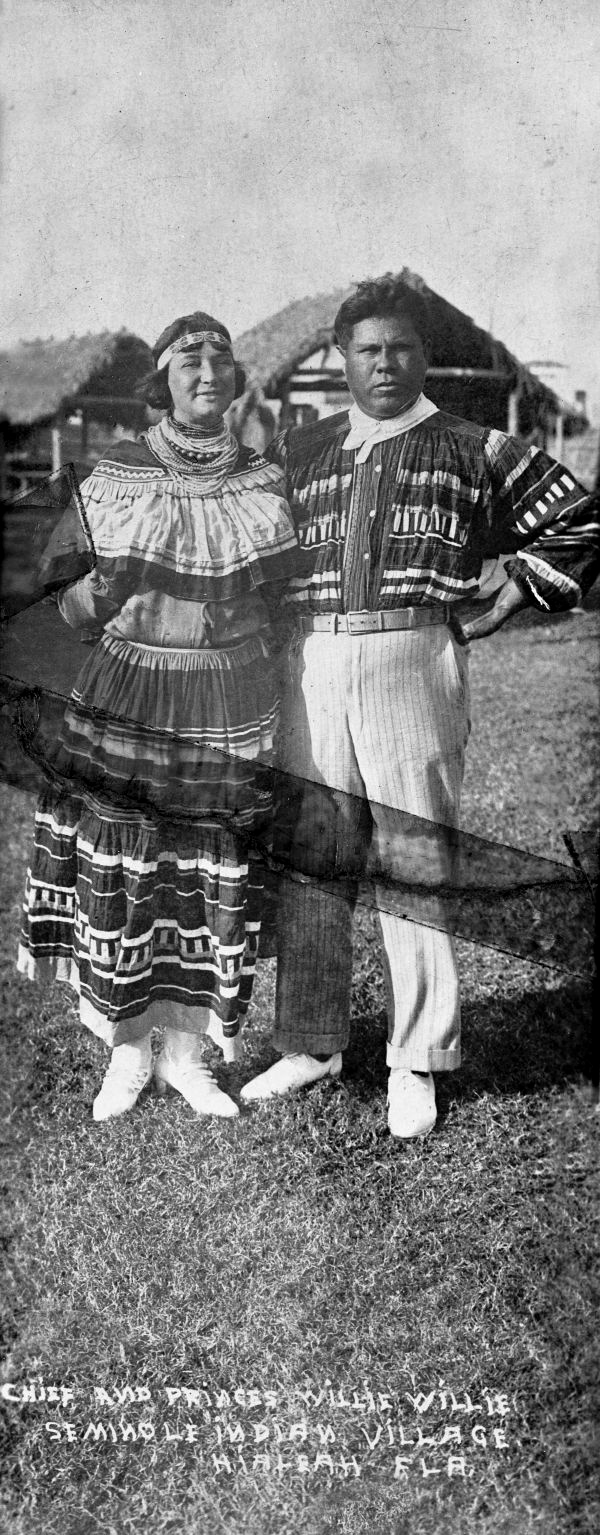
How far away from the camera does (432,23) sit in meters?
1.91

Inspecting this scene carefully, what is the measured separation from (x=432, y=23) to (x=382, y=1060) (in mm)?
1803

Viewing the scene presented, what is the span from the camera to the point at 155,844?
7.19ft

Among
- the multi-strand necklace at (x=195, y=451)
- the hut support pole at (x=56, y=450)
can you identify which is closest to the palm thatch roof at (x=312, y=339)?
the multi-strand necklace at (x=195, y=451)

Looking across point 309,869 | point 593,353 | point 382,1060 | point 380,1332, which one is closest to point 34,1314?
point 380,1332

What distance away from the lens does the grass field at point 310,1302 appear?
198 cm

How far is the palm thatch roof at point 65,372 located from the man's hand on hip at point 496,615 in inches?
26.6

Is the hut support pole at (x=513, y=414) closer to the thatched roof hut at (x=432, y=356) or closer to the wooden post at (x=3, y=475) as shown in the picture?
the thatched roof hut at (x=432, y=356)

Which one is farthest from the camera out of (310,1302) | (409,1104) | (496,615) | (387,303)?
(409,1104)

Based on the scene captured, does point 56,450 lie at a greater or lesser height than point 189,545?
greater

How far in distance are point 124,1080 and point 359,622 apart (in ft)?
3.36

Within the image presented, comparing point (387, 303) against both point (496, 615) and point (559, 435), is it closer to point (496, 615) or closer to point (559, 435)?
point (559, 435)

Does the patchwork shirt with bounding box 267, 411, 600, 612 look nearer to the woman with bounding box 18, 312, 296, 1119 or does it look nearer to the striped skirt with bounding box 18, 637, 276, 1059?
the woman with bounding box 18, 312, 296, 1119

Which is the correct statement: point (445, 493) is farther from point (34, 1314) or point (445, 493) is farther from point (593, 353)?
point (34, 1314)

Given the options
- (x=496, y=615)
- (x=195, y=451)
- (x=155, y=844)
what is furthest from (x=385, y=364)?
(x=155, y=844)
